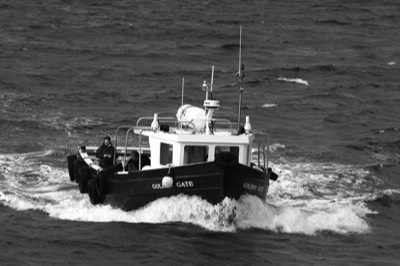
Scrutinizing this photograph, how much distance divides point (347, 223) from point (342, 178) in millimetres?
6667

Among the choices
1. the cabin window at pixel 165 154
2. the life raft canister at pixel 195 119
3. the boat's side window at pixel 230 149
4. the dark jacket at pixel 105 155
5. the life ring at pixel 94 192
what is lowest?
the life ring at pixel 94 192

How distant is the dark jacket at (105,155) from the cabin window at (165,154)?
7.17ft

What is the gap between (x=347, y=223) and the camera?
35.7 metres

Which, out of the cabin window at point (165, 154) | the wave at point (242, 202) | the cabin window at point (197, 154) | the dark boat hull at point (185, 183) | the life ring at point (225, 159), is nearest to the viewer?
A: the life ring at point (225, 159)

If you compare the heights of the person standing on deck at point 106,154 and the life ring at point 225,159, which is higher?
the life ring at point 225,159

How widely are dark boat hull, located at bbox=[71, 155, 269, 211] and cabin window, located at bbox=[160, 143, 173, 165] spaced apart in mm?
1198

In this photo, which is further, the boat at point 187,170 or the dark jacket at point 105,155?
the dark jacket at point 105,155

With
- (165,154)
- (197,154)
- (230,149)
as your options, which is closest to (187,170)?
(197,154)

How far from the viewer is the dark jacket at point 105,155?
1415 inches

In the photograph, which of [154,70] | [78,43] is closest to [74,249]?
[154,70]

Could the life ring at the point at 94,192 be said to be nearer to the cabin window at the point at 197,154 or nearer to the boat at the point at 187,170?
the boat at the point at 187,170

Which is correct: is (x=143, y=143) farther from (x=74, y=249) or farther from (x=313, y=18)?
(x=313, y=18)

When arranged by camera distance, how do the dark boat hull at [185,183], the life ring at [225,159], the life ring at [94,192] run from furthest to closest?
the life ring at [94,192]
the dark boat hull at [185,183]
the life ring at [225,159]

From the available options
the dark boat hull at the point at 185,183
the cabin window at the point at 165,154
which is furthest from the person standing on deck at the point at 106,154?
the cabin window at the point at 165,154
